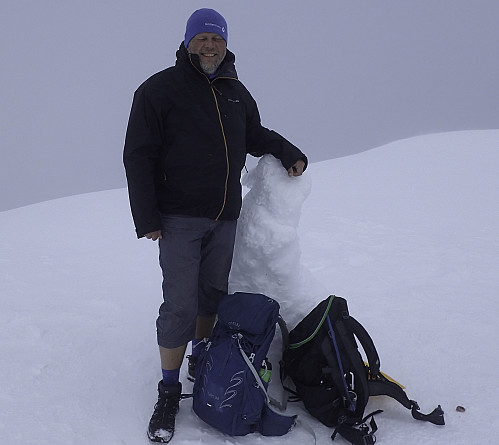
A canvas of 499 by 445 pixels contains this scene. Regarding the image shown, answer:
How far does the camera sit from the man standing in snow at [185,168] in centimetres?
200

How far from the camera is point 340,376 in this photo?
6.80 ft

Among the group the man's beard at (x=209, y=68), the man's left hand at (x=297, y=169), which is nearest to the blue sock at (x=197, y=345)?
the man's left hand at (x=297, y=169)

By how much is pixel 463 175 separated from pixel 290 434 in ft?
23.2

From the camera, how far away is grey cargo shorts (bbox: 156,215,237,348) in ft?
6.91

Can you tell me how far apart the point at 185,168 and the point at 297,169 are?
0.62 meters

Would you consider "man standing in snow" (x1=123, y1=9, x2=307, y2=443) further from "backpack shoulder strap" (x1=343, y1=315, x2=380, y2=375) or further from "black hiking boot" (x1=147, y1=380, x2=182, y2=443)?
"backpack shoulder strap" (x1=343, y1=315, x2=380, y2=375)

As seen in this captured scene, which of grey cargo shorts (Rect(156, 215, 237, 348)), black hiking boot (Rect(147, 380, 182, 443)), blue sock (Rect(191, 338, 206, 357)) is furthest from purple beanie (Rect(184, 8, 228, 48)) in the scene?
black hiking boot (Rect(147, 380, 182, 443))

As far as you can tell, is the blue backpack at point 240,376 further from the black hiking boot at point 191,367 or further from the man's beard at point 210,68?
the man's beard at point 210,68

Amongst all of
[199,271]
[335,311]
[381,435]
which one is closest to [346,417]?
[381,435]

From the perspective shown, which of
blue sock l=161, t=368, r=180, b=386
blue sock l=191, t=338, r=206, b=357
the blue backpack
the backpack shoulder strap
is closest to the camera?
the blue backpack

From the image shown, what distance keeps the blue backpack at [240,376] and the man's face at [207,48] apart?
Answer: 3.58ft

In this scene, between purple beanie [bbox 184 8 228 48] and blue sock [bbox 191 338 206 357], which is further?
blue sock [bbox 191 338 206 357]

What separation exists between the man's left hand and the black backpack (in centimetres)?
66

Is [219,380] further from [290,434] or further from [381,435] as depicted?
[381,435]
